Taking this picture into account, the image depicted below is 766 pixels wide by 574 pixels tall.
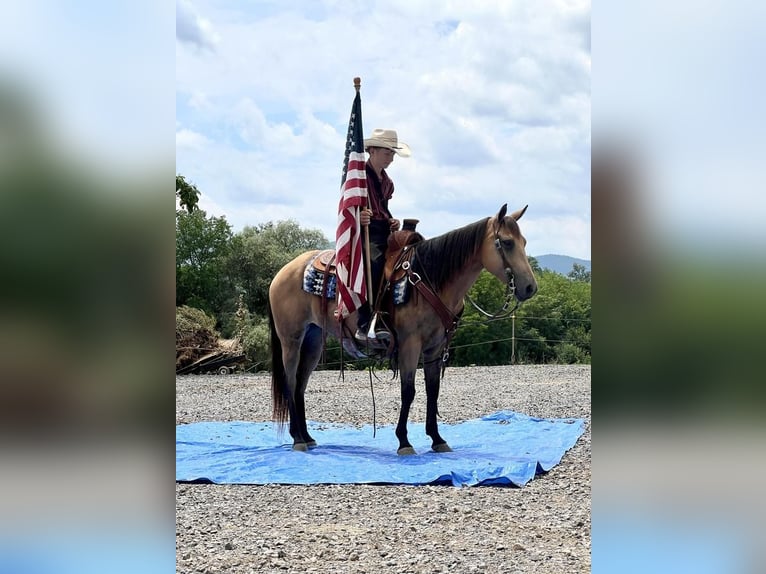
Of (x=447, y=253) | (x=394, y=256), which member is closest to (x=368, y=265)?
(x=394, y=256)

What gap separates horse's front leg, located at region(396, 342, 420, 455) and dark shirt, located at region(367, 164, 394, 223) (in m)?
0.98

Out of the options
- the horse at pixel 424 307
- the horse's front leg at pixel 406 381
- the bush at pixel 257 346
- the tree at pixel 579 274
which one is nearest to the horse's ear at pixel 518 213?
the horse at pixel 424 307

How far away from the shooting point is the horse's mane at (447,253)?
519 cm

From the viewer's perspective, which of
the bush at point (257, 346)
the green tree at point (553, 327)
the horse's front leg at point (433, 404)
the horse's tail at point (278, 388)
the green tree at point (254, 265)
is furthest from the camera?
the green tree at point (254, 265)

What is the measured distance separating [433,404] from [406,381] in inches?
12.0

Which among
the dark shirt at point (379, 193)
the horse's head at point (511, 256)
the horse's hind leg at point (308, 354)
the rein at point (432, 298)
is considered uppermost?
the dark shirt at point (379, 193)

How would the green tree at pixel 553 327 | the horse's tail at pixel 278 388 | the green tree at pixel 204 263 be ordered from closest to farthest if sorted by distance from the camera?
the horse's tail at pixel 278 388 → the green tree at pixel 553 327 → the green tree at pixel 204 263

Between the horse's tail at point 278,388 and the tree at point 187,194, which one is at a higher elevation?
the tree at point 187,194

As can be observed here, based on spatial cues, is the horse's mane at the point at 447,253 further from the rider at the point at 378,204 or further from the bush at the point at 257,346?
the bush at the point at 257,346

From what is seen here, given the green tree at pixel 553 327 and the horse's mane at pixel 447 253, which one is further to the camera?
the green tree at pixel 553 327

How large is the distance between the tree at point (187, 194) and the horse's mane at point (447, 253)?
9407 mm
